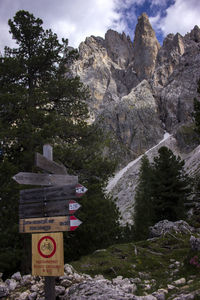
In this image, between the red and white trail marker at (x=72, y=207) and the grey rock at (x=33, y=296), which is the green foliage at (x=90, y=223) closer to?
the grey rock at (x=33, y=296)

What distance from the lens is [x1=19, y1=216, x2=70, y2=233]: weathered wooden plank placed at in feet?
18.2

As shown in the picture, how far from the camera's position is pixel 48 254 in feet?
18.1

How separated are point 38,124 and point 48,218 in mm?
8047

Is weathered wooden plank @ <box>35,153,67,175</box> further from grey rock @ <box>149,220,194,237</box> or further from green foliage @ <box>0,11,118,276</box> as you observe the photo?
grey rock @ <box>149,220,194,237</box>

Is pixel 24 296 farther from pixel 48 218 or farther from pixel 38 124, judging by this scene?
pixel 38 124

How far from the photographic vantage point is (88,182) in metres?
13.6

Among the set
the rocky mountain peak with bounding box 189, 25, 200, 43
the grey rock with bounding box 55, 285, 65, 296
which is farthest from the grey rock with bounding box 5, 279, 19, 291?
the rocky mountain peak with bounding box 189, 25, 200, 43

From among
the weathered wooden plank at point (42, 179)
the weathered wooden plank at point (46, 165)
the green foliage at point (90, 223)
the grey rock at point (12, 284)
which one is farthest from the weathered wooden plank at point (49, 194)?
the green foliage at point (90, 223)

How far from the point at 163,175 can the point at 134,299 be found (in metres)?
21.7

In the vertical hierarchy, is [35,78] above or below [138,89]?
below

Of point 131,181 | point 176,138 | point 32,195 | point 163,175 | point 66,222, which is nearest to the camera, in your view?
point 66,222

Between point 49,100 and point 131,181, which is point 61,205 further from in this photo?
point 131,181

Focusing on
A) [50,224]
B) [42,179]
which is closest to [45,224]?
[50,224]

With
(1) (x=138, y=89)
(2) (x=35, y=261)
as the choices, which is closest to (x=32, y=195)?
(2) (x=35, y=261)
